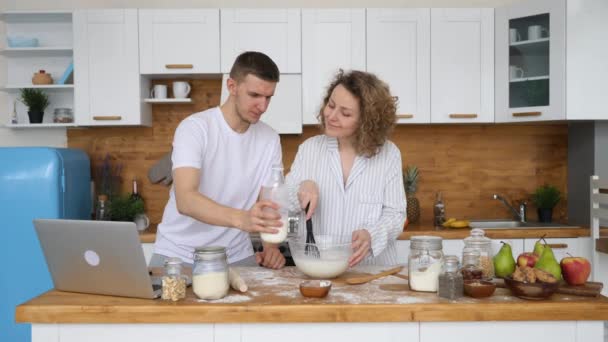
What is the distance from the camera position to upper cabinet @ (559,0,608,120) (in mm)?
3514

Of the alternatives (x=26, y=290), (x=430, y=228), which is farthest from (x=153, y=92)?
(x=430, y=228)

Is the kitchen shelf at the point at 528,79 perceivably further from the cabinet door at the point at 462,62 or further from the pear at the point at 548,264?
the pear at the point at 548,264

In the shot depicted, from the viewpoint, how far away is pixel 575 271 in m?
1.66

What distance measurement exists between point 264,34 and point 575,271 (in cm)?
259

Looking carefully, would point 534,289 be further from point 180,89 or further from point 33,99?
point 33,99

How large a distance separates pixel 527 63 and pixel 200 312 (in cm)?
301

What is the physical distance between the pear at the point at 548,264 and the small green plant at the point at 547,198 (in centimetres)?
246

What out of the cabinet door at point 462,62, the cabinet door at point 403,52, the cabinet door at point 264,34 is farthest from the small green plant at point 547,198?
the cabinet door at point 264,34

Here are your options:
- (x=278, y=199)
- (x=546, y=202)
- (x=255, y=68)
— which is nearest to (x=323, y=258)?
(x=278, y=199)

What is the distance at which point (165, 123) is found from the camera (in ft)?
13.4

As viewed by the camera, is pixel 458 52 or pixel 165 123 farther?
pixel 165 123

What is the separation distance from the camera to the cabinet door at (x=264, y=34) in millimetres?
3695

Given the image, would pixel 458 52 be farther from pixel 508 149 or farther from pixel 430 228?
pixel 430 228

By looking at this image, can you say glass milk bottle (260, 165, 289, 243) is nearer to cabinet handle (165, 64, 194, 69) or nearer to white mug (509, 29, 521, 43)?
cabinet handle (165, 64, 194, 69)
